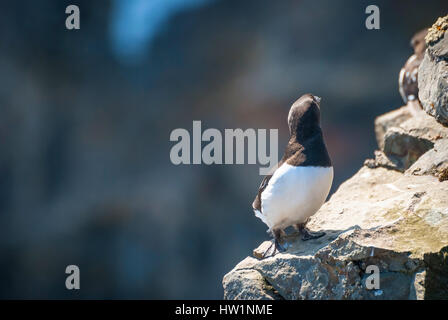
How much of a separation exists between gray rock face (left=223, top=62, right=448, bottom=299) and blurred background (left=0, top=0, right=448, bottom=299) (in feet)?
18.9

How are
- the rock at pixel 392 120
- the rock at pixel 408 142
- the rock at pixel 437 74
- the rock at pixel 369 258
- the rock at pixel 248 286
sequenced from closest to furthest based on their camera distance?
the rock at pixel 369 258 → the rock at pixel 248 286 → the rock at pixel 437 74 → the rock at pixel 408 142 → the rock at pixel 392 120

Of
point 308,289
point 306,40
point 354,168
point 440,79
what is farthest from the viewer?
point 306,40

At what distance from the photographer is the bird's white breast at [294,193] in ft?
10.3

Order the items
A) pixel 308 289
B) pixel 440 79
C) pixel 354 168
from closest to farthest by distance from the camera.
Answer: pixel 308 289 → pixel 440 79 → pixel 354 168

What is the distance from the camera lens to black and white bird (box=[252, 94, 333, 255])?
3153 millimetres

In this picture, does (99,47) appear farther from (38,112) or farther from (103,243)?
(103,243)

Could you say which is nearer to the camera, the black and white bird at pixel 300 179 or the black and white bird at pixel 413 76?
the black and white bird at pixel 300 179

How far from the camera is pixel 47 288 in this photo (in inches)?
383

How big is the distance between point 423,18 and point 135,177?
7.18m

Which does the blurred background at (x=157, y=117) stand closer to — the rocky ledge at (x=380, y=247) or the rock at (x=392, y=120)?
the rock at (x=392, y=120)

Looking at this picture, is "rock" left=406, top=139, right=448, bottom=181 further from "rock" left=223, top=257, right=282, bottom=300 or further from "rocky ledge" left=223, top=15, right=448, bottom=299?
"rock" left=223, top=257, right=282, bottom=300

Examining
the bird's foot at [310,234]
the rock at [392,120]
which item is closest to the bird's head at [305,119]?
the bird's foot at [310,234]

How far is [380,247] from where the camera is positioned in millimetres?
2770

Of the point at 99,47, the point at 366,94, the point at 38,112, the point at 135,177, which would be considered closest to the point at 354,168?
the point at 366,94
